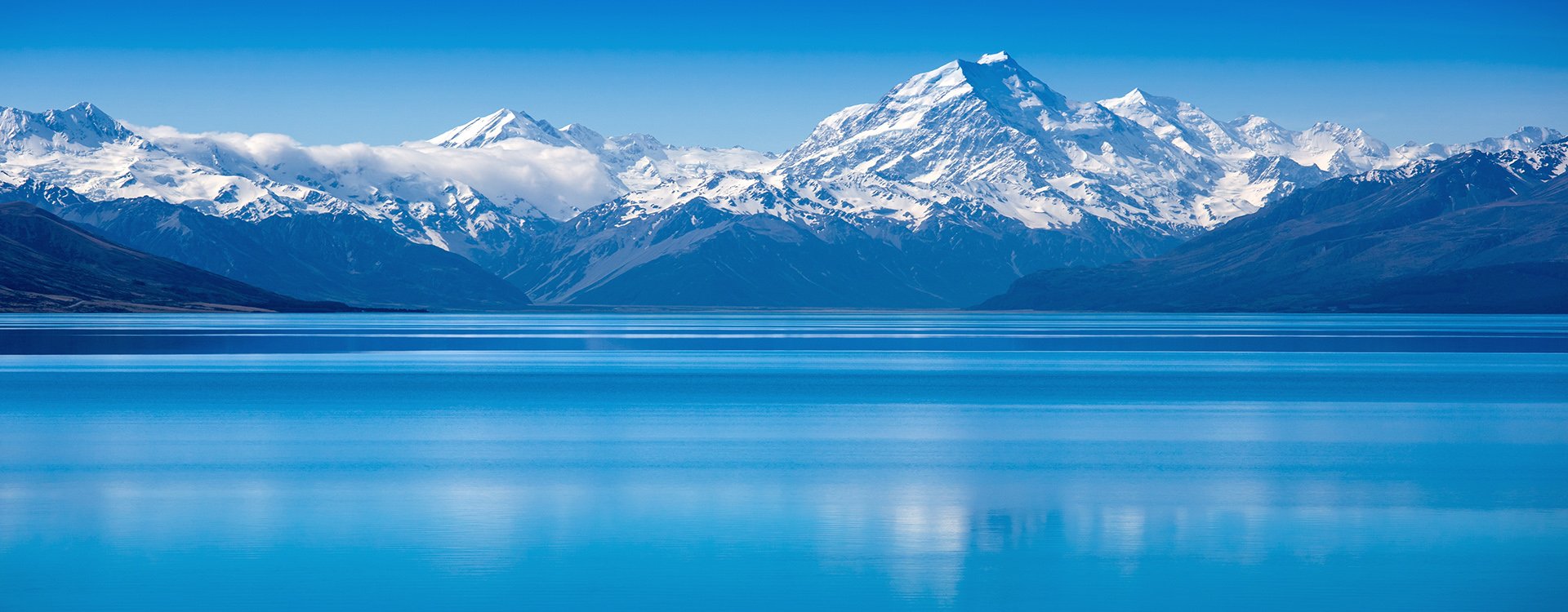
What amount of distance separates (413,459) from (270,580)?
20415 millimetres

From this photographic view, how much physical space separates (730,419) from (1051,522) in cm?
3092

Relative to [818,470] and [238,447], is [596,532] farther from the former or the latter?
[238,447]

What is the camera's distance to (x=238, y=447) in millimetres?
54469

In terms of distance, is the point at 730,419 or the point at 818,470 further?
the point at 730,419

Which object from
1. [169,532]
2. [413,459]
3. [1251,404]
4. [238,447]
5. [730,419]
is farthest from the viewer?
[1251,404]

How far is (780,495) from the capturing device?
139ft

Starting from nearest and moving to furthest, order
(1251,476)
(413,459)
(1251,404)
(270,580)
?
(270,580) → (1251,476) → (413,459) → (1251,404)

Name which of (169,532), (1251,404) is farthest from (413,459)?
(1251,404)

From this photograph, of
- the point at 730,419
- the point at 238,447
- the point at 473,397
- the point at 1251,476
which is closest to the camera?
the point at 1251,476

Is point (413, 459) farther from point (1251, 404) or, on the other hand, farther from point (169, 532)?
point (1251, 404)

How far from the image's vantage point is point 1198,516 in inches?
1518

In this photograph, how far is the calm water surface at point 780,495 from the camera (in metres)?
30.1

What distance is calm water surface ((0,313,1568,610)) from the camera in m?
30.1

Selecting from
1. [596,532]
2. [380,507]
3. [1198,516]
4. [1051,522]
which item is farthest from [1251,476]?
[380,507]
